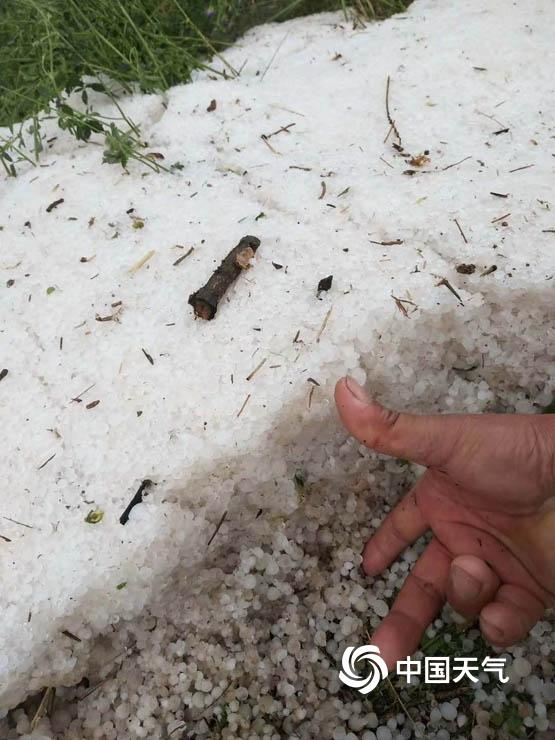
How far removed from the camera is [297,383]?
227cm

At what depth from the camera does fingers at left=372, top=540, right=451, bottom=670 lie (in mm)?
2148

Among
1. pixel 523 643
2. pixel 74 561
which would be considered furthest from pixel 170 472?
pixel 523 643

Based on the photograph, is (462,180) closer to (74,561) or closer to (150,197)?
(150,197)

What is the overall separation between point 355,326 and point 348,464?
0.56 metres

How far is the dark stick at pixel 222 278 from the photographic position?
2436 millimetres

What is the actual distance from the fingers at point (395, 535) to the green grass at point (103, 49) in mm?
2128

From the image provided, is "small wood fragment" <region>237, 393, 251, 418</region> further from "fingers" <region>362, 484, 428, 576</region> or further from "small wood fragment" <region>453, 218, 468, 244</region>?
"small wood fragment" <region>453, 218, 468, 244</region>

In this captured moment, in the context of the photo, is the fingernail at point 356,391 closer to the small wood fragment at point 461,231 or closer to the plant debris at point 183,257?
the small wood fragment at point 461,231

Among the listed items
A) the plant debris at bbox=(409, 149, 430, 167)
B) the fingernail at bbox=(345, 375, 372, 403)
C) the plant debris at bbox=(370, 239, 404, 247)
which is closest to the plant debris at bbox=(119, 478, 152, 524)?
the fingernail at bbox=(345, 375, 372, 403)

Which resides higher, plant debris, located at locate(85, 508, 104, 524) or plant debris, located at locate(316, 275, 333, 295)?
plant debris, located at locate(316, 275, 333, 295)

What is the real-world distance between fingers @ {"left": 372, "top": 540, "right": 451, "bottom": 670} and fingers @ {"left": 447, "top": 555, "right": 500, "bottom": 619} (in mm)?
191

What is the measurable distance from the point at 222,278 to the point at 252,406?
1.96 ft

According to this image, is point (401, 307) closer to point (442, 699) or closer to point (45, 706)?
point (442, 699)

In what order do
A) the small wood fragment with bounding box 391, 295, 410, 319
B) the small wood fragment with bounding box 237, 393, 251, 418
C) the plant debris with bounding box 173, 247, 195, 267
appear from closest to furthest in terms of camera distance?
the small wood fragment with bounding box 237, 393, 251, 418
the small wood fragment with bounding box 391, 295, 410, 319
the plant debris with bounding box 173, 247, 195, 267
